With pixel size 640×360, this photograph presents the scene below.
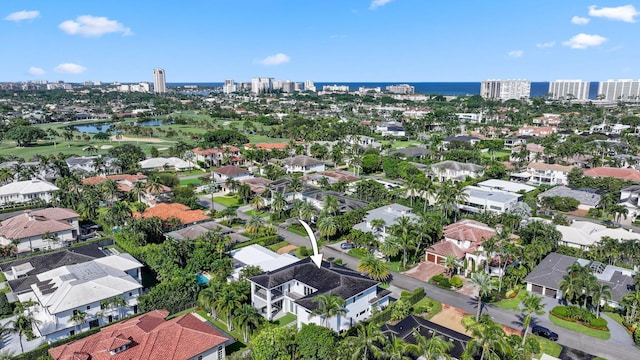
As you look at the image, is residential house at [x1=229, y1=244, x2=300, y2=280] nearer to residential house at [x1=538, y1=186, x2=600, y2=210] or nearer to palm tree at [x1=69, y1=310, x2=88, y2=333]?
palm tree at [x1=69, y1=310, x2=88, y2=333]

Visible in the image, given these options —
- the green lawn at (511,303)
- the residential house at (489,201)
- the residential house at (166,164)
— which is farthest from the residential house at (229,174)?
the green lawn at (511,303)

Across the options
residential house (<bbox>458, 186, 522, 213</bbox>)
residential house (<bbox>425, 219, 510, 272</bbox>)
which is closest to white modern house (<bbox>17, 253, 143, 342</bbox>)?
residential house (<bbox>425, 219, 510, 272</bbox>)

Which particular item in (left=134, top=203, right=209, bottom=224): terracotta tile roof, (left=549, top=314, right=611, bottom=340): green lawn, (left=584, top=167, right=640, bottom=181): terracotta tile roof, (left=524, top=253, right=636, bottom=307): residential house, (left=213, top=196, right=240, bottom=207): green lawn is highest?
(left=584, top=167, right=640, bottom=181): terracotta tile roof

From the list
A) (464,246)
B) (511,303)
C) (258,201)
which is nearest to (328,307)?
(511,303)

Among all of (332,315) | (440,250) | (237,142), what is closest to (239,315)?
(332,315)

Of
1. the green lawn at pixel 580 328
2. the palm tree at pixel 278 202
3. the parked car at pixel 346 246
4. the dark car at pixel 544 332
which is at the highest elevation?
the palm tree at pixel 278 202

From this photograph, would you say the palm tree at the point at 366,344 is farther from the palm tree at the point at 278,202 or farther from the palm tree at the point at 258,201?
the palm tree at the point at 258,201
